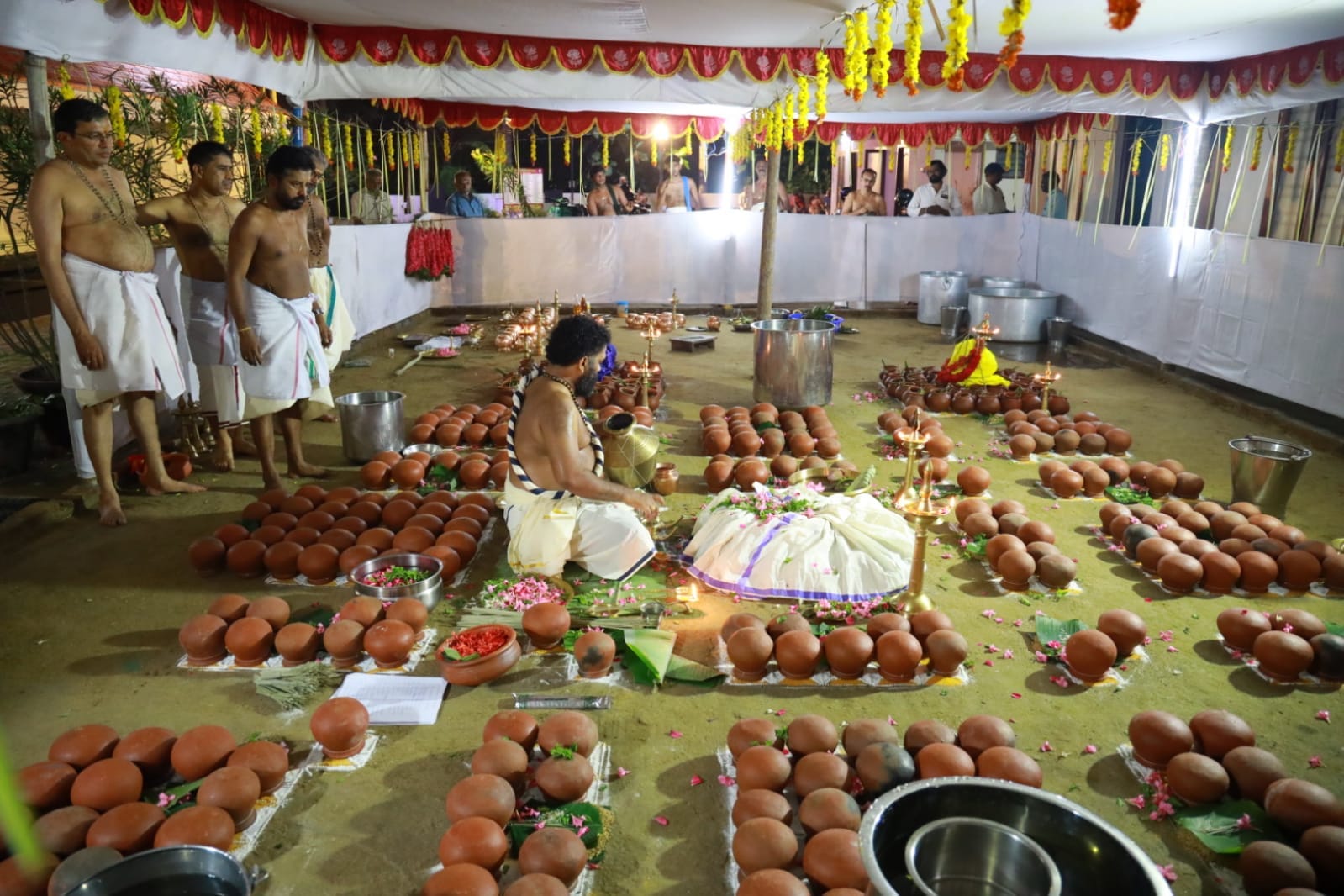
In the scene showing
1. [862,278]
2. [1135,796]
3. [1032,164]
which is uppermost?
[1032,164]

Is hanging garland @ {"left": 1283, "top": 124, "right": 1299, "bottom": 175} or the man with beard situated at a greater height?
hanging garland @ {"left": 1283, "top": 124, "right": 1299, "bottom": 175}

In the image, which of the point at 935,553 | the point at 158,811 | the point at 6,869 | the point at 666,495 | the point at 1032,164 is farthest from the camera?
the point at 1032,164

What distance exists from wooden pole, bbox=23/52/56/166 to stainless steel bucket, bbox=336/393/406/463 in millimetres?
2275

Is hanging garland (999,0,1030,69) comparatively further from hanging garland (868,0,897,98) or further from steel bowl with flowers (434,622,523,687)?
steel bowl with flowers (434,622,523,687)

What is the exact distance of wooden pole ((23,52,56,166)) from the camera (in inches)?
201

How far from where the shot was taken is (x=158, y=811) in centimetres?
253

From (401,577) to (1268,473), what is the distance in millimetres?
5029

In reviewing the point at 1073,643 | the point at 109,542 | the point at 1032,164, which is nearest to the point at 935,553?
the point at 1073,643

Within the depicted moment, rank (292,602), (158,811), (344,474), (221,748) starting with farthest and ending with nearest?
(344,474) → (292,602) → (221,748) → (158,811)

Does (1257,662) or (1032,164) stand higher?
(1032,164)

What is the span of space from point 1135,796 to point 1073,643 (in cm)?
77

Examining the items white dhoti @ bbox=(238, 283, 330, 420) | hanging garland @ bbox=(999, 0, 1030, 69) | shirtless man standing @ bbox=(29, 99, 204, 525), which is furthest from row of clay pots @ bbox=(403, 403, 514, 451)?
hanging garland @ bbox=(999, 0, 1030, 69)

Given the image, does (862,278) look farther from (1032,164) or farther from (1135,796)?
(1135,796)

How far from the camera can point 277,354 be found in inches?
209
